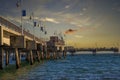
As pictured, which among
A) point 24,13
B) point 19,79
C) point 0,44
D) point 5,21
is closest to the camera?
point 19,79

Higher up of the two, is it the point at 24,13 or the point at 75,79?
the point at 24,13

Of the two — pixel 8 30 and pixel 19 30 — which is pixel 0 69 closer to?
pixel 8 30

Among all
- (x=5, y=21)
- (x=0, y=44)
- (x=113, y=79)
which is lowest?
Result: (x=113, y=79)

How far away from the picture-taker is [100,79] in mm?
42594

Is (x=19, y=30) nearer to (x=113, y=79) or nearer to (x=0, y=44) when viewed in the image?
(x=0, y=44)

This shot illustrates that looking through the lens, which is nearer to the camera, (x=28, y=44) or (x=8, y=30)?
(x=8, y=30)

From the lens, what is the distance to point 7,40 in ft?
199

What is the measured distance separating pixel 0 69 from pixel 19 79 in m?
12.9

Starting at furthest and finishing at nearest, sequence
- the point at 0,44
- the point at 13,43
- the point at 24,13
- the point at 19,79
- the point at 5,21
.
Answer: the point at 24,13 → the point at 13,43 → the point at 5,21 → the point at 0,44 → the point at 19,79

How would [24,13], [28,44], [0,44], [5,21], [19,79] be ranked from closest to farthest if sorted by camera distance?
[19,79]
[0,44]
[5,21]
[24,13]
[28,44]

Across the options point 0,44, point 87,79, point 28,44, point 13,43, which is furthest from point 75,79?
point 28,44

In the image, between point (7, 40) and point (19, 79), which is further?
point (7, 40)

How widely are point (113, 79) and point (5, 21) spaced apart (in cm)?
2062

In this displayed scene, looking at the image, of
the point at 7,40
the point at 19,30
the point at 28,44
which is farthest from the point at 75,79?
the point at 28,44
